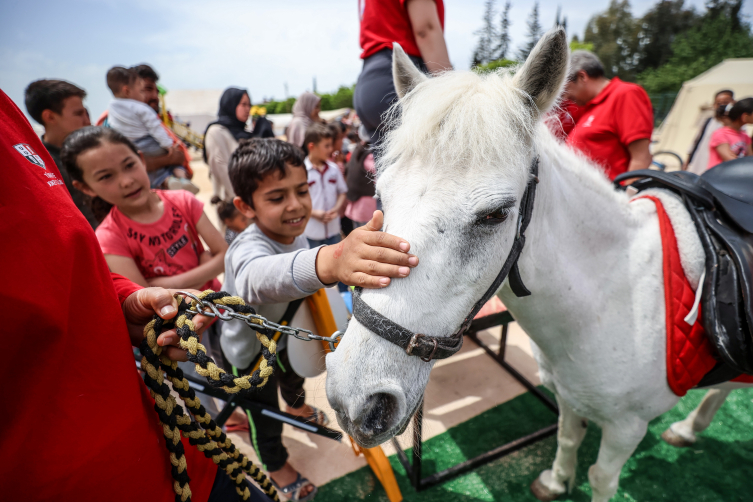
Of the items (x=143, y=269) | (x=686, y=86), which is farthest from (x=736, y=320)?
(x=686, y=86)

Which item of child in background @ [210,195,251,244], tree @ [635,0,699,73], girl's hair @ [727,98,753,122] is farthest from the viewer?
tree @ [635,0,699,73]

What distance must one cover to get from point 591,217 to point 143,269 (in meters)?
2.45

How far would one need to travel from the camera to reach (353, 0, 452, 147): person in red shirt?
6.63 ft

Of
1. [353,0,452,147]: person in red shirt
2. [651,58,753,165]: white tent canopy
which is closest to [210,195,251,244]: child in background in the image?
[353,0,452,147]: person in red shirt

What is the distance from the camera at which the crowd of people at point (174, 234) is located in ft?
2.45

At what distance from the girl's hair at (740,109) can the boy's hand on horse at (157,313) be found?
741 cm

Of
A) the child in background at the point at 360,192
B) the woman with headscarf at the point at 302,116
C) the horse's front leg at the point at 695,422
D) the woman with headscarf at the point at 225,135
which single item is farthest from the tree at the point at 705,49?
the woman with headscarf at the point at 225,135

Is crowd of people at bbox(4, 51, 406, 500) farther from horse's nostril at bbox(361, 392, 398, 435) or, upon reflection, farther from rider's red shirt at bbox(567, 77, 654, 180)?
rider's red shirt at bbox(567, 77, 654, 180)

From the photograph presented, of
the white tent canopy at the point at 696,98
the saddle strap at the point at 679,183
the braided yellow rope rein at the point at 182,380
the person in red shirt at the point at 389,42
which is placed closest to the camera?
the braided yellow rope rein at the point at 182,380

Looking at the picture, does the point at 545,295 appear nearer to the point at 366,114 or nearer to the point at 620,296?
the point at 620,296

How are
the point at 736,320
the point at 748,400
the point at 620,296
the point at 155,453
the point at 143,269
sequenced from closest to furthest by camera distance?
the point at 155,453, the point at 736,320, the point at 620,296, the point at 143,269, the point at 748,400

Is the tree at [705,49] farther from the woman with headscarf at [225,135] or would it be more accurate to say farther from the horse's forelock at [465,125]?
the horse's forelock at [465,125]

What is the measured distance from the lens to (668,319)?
149cm

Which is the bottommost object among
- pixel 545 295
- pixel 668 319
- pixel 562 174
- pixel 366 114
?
pixel 668 319
